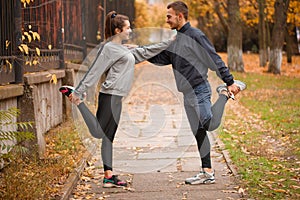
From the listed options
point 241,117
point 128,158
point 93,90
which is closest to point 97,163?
point 128,158

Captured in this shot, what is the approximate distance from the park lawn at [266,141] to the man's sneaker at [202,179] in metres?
0.37

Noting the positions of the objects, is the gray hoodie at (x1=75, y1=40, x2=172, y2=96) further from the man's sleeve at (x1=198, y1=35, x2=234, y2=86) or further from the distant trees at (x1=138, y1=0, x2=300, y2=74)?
the distant trees at (x1=138, y1=0, x2=300, y2=74)

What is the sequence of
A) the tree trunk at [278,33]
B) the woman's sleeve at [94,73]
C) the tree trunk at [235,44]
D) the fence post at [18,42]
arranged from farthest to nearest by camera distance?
the tree trunk at [235,44] < the tree trunk at [278,33] < the fence post at [18,42] < the woman's sleeve at [94,73]

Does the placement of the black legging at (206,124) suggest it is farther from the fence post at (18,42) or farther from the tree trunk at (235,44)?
the tree trunk at (235,44)

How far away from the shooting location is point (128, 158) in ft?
26.3

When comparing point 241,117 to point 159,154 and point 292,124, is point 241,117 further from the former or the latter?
point 159,154

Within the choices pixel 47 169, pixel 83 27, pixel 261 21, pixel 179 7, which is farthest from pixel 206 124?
pixel 261 21

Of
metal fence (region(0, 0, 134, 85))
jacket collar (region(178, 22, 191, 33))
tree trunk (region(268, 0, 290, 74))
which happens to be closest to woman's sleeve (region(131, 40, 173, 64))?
jacket collar (region(178, 22, 191, 33))

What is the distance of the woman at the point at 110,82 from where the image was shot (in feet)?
20.1

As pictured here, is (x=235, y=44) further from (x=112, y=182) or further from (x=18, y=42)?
(x=112, y=182)

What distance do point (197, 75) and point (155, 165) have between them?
1748mm

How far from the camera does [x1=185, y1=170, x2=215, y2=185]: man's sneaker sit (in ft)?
21.0

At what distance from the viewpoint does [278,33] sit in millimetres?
24609

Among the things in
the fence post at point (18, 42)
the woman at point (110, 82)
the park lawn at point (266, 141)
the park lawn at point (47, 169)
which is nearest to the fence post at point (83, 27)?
the park lawn at point (266, 141)
